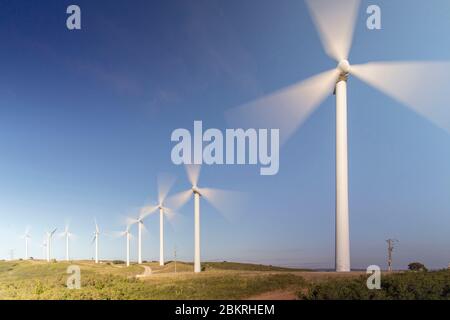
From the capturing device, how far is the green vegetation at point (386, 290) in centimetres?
2473

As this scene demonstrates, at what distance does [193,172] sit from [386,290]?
29403mm

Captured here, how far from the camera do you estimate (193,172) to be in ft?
168

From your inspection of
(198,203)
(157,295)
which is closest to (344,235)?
(157,295)

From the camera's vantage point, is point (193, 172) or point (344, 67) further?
point (193, 172)

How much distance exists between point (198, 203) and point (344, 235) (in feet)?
76.6

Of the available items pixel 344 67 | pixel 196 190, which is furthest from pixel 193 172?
pixel 344 67

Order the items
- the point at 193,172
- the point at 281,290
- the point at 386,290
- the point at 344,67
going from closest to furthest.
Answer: the point at 386,290, the point at 281,290, the point at 344,67, the point at 193,172

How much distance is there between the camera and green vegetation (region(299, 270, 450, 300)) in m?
24.7

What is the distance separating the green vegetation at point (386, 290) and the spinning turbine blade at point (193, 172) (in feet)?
82.8

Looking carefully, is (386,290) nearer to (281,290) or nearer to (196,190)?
(281,290)

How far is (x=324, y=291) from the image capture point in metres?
25.5

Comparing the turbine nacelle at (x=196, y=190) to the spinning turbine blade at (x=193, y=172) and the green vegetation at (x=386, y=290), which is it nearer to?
the spinning turbine blade at (x=193, y=172)

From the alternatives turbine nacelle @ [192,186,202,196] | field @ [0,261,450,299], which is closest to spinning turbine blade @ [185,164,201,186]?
turbine nacelle @ [192,186,202,196]
